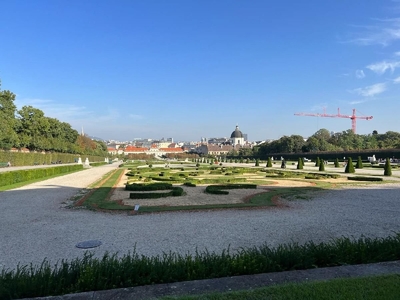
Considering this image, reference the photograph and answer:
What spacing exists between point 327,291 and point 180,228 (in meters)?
5.28

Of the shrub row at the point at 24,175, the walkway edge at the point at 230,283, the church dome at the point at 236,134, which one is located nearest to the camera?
the walkway edge at the point at 230,283

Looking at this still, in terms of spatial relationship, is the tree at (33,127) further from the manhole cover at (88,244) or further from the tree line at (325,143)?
the tree line at (325,143)

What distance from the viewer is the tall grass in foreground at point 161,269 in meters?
3.63

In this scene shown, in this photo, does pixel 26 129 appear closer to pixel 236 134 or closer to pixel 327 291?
pixel 327 291

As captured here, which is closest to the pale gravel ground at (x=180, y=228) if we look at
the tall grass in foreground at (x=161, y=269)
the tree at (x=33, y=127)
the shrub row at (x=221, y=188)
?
the tall grass in foreground at (x=161, y=269)

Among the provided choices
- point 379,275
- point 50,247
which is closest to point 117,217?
point 50,247

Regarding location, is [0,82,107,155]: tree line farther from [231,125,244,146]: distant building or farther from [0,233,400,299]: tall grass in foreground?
[231,125,244,146]: distant building

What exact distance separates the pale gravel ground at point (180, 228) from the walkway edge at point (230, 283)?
2595 mm

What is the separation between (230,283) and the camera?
11.6 feet

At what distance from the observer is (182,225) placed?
8.40 m

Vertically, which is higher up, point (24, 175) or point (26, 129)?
point (26, 129)

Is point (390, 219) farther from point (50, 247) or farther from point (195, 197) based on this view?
point (50, 247)

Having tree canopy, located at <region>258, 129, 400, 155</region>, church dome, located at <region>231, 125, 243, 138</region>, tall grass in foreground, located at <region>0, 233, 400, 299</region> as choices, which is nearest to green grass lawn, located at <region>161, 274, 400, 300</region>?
tall grass in foreground, located at <region>0, 233, 400, 299</region>

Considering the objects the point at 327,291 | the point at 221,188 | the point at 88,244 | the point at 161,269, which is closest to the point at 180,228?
the point at 88,244
